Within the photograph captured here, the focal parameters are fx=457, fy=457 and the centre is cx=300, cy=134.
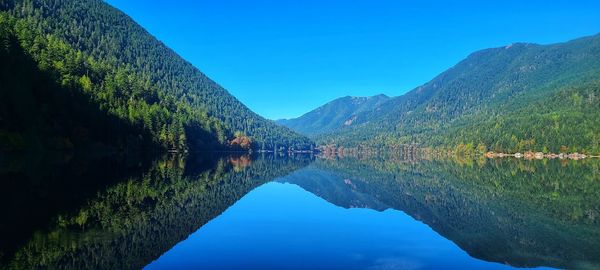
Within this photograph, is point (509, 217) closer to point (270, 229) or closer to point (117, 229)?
point (270, 229)

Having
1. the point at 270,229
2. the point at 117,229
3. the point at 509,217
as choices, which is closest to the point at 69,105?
the point at 117,229

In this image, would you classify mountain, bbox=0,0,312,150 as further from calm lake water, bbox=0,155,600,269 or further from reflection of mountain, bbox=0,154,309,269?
reflection of mountain, bbox=0,154,309,269

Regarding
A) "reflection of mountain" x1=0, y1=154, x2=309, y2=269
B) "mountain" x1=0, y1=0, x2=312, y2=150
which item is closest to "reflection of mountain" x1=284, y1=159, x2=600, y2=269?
"reflection of mountain" x1=0, y1=154, x2=309, y2=269

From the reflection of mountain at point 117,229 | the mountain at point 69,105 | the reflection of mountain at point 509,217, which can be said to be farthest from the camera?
the mountain at point 69,105

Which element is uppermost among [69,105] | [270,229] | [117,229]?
[69,105]

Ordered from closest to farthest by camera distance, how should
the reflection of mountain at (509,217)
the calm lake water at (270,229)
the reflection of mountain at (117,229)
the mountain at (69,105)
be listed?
the reflection of mountain at (117,229) → the calm lake water at (270,229) → the reflection of mountain at (509,217) → the mountain at (69,105)

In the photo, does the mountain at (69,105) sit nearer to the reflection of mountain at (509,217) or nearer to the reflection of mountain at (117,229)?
the reflection of mountain at (117,229)

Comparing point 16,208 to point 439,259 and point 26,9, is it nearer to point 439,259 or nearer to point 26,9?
point 439,259

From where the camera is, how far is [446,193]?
165ft

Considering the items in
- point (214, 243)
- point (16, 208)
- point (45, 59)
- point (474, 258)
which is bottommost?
point (474, 258)

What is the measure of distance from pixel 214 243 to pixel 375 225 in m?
11.5

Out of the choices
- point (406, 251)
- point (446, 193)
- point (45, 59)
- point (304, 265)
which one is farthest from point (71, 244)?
point (45, 59)

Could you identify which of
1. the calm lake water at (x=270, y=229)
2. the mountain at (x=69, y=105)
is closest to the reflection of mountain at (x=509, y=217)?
the calm lake water at (x=270, y=229)

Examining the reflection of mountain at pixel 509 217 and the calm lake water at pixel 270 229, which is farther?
the reflection of mountain at pixel 509 217
